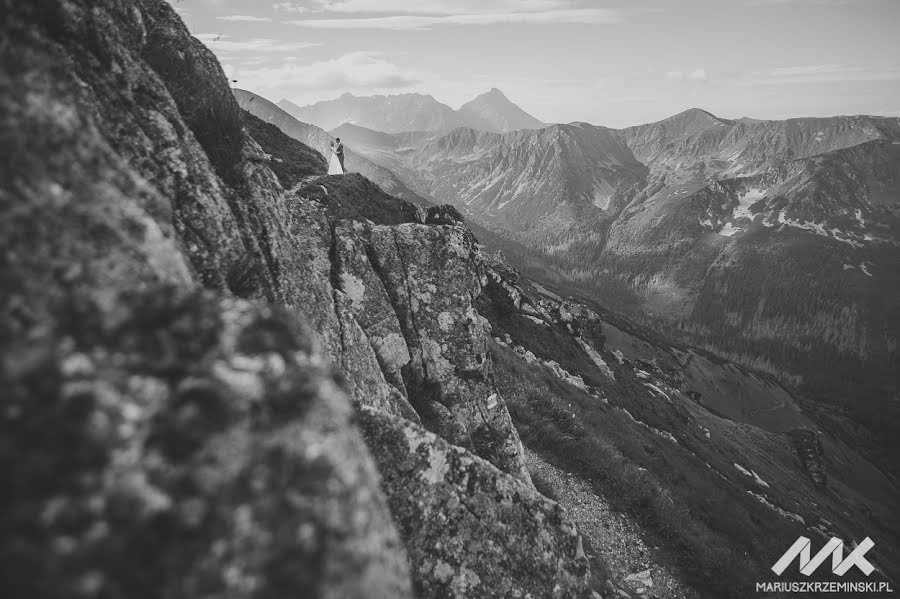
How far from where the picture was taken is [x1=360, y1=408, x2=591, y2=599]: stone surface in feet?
29.6

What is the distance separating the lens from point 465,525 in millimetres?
9508

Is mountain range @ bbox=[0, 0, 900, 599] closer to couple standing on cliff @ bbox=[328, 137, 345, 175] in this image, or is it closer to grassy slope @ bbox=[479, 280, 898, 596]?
grassy slope @ bbox=[479, 280, 898, 596]

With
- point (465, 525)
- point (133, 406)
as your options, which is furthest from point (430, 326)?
point (133, 406)

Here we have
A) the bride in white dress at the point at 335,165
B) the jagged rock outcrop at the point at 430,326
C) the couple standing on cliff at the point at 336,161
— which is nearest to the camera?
the jagged rock outcrop at the point at 430,326

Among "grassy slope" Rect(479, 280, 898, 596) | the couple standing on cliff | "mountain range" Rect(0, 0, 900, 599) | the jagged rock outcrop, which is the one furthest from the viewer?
the couple standing on cliff

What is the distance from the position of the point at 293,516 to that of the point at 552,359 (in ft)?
157

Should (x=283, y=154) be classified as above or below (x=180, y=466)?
above

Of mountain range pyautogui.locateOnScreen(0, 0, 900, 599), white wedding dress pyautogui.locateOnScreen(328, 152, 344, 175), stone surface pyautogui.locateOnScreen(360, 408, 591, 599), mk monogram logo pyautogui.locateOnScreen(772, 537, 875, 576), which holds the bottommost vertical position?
mk monogram logo pyautogui.locateOnScreen(772, 537, 875, 576)

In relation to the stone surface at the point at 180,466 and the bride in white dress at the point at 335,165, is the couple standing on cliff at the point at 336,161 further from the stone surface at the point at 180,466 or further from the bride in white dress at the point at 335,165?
the stone surface at the point at 180,466

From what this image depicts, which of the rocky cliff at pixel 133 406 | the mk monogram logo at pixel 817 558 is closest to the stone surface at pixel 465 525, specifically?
the rocky cliff at pixel 133 406

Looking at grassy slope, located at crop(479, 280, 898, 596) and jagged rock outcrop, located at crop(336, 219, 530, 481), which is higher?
jagged rock outcrop, located at crop(336, 219, 530, 481)

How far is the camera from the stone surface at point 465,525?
9023 millimetres

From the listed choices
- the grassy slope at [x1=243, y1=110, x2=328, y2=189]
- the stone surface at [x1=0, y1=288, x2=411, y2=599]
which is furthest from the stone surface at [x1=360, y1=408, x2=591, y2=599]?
the grassy slope at [x1=243, y1=110, x2=328, y2=189]

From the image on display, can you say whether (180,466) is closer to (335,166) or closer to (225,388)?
(225,388)
